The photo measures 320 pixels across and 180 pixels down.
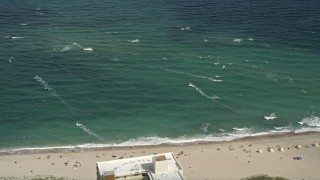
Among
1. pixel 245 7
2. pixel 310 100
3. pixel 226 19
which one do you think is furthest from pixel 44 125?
pixel 245 7

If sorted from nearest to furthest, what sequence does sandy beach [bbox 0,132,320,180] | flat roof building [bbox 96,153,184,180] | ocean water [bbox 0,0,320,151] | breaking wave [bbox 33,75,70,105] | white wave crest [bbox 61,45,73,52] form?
flat roof building [bbox 96,153,184,180], sandy beach [bbox 0,132,320,180], ocean water [bbox 0,0,320,151], breaking wave [bbox 33,75,70,105], white wave crest [bbox 61,45,73,52]

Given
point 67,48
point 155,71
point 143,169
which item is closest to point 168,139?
point 155,71

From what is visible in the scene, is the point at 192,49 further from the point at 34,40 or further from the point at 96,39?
the point at 34,40

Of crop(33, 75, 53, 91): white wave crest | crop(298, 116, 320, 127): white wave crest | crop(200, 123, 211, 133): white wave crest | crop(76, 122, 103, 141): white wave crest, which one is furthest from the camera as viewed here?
crop(33, 75, 53, 91): white wave crest

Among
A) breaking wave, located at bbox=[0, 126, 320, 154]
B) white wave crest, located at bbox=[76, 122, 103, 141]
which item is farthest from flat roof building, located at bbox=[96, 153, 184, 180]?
white wave crest, located at bbox=[76, 122, 103, 141]

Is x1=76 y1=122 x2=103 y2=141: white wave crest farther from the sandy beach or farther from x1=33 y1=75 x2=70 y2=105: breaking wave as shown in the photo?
x1=33 y1=75 x2=70 y2=105: breaking wave

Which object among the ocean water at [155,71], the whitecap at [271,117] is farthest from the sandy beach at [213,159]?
the whitecap at [271,117]

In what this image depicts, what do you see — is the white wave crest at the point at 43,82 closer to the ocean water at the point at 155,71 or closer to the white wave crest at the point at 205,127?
the ocean water at the point at 155,71
